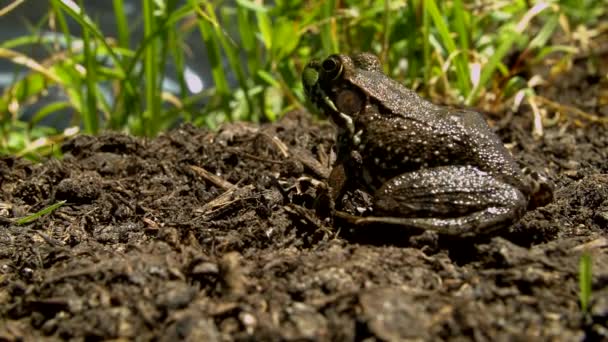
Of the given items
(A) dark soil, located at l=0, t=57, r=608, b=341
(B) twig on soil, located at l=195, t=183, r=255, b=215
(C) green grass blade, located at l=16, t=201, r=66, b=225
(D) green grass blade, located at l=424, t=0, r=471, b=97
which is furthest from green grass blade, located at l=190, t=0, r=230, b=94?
(C) green grass blade, located at l=16, t=201, r=66, b=225

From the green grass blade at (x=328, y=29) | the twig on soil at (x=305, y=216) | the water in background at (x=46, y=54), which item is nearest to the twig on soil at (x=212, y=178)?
the twig on soil at (x=305, y=216)

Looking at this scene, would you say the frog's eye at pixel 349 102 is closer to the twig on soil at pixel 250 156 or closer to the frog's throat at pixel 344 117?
the frog's throat at pixel 344 117

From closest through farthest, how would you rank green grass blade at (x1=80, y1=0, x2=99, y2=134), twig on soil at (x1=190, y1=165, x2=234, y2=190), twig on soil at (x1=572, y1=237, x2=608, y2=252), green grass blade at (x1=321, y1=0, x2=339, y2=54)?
twig on soil at (x1=572, y1=237, x2=608, y2=252) → twig on soil at (x1=190, y1=165, x2=234, y2=190) → green grass blade at (x1=80, y1=0, x2=99, y2=134) → green grass blade at (x1=321, y1=0, x2=339, y2=54)

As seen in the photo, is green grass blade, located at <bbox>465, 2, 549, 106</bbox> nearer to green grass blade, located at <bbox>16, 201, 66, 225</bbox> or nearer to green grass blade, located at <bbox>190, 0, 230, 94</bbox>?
green grass blade, located at <bbox>190, 0, 230, 94</bbox>

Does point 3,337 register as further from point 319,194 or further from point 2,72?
point 2,72

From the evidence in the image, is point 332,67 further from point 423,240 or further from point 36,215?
point 36,215

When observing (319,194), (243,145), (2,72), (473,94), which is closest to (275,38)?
(243,145)

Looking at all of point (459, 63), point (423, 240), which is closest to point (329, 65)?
point (423, 240)
